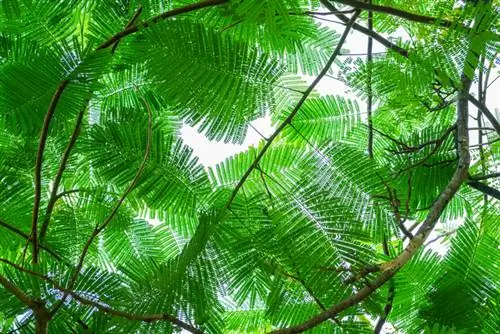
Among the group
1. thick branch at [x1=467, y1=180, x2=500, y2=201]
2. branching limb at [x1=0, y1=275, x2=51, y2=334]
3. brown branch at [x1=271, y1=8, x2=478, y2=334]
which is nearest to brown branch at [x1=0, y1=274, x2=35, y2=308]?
branching limb at [x1=0, y1=275, x2=51, y2=334]

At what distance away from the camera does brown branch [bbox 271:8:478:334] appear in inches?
31.5

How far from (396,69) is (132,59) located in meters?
0.43

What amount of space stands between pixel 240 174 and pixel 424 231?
0.38 meters

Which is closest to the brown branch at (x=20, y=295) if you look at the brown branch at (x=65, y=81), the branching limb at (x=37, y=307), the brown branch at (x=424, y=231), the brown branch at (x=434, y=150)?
the branching limb at (x=37, y=307)

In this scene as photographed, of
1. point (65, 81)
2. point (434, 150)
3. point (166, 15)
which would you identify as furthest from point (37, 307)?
point (434, 150)

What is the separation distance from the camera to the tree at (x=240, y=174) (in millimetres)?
896

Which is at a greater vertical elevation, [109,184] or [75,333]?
[109,184]

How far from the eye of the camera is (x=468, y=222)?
4.00 feet

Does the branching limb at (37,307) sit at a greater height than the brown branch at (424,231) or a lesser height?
lesser

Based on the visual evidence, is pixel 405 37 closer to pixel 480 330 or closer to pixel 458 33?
pixel 458 33

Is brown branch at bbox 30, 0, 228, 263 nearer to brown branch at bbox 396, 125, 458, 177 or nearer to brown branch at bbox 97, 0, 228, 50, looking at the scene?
brown branch at bbox 97, 0, 228, 50

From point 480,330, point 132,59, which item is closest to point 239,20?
point 132,59

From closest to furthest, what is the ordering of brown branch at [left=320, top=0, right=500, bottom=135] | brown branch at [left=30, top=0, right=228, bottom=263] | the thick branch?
1. brown branch at [left=30, top=0, right=228, bottom=263]
2. brown branch at [left=320, top=0, right=500, bottom=135]
3. the thick branch

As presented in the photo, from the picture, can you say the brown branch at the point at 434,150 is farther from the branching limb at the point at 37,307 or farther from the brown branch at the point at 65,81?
the branching limb at the point at 37,307
